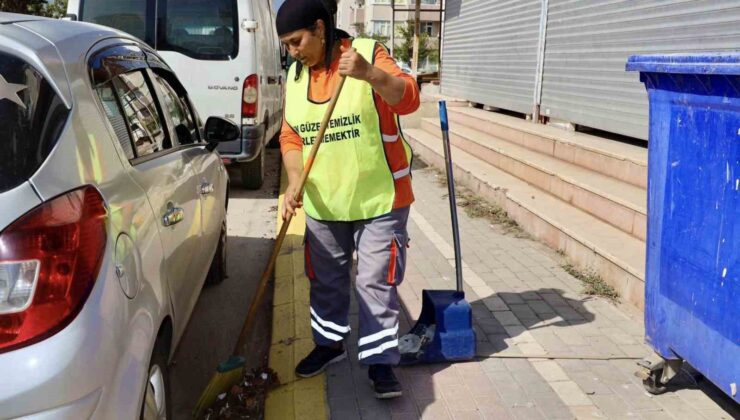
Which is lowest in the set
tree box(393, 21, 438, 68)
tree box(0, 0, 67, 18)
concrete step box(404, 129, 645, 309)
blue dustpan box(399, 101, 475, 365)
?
blue dustpan box(399, 101, 475, 365)

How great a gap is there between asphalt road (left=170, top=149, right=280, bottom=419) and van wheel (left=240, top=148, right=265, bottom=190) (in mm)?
1179

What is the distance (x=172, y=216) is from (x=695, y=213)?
225 centimetres

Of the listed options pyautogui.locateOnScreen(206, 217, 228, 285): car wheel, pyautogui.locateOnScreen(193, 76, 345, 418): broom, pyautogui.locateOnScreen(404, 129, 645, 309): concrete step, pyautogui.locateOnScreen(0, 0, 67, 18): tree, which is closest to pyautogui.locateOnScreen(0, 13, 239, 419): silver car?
pyautogui.locateOnScreen(193, 76, 345, 418): broom

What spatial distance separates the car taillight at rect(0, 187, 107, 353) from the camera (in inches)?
71.9

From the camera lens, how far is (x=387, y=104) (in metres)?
2.99

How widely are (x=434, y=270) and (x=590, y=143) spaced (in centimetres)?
292

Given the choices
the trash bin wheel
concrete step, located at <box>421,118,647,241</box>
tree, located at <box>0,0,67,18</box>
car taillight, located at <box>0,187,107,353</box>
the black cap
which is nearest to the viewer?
car taillight, located at <box>0,187,107,353</box>

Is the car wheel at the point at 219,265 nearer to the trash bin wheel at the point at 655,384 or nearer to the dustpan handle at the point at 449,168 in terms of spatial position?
the dustpan handle at the point at 449,168

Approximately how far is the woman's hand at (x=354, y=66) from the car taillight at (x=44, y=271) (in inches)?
45.3

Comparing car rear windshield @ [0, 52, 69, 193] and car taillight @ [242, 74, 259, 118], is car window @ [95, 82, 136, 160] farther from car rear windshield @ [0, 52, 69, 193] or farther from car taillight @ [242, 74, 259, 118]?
car taillight @ [242, 74, 259, 118]

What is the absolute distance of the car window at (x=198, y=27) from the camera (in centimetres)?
740

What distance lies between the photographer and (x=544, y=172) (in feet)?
22.5

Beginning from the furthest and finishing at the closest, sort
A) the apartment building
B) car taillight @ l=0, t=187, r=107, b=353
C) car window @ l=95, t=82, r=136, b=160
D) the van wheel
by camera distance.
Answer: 1. the apartment building
2. the van wheel
3. car window @ l=95, t=82, r=136, b=160
4. car taillight @ l=0, t=187, r=107, b=353

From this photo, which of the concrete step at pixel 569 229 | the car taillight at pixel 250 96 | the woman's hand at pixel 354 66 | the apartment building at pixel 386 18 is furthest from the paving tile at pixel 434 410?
the apartment building at pixel 386 18
